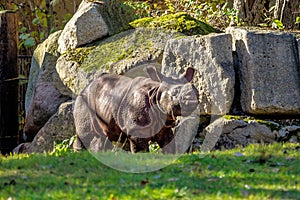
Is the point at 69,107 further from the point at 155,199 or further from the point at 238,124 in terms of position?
the point at 155,199

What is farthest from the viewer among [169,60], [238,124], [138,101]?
[169,60]

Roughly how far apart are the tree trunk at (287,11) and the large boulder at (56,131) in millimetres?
4599

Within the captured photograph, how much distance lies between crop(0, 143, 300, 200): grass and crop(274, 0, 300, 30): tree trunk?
5404mm

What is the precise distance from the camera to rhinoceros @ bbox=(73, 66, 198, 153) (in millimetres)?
8556

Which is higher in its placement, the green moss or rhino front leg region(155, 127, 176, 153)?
the green moss

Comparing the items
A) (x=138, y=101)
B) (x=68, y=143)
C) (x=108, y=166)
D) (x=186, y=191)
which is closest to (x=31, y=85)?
(x=68, y=143)

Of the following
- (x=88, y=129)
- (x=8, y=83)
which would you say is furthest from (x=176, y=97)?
(x=8, y=83)

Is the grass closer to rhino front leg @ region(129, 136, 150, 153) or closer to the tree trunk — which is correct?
rhino front leg @ region(129, 136, 150, 153)

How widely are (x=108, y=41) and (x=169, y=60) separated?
197 cm

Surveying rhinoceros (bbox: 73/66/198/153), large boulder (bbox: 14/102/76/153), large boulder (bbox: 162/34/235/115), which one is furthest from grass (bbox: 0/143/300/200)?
large boulder (bbox: 14/102/76/153)

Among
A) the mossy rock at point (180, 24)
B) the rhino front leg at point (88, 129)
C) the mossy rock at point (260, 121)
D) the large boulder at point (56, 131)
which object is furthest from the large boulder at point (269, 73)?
the large boulder at point (56, 131)

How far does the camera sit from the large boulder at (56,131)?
1150cm

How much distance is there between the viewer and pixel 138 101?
880 cm

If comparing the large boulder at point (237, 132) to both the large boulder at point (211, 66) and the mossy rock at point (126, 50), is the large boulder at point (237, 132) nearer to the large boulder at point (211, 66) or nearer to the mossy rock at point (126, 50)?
the large boulder at point (211, 66)
